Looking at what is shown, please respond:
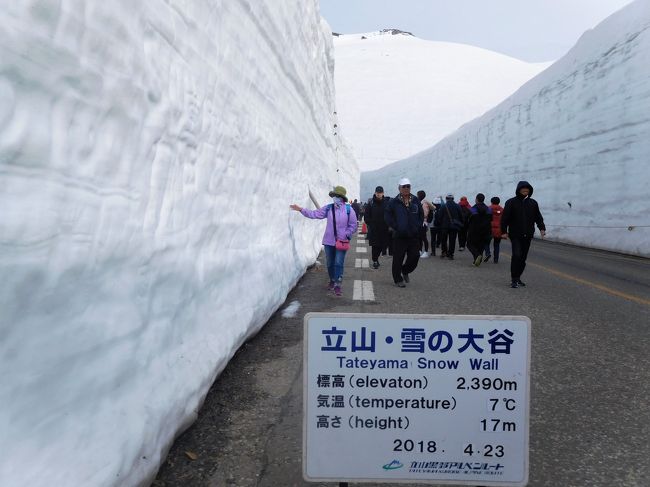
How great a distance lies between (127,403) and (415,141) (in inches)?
3026

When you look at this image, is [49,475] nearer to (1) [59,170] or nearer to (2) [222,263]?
(1) [59,170]

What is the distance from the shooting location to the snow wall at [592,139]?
15180mm

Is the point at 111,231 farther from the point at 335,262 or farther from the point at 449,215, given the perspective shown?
the point at 449,215

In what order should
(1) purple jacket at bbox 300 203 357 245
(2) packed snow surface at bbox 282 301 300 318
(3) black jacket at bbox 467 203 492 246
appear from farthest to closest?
(3) black jacket at bbox 467 203 492 246, (1) purple jacket at bbox 300 203 357 245, (2) packed snow surface at bbox 282 301 300 318

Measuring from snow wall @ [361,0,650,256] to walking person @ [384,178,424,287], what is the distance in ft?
29.0

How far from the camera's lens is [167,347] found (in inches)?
107

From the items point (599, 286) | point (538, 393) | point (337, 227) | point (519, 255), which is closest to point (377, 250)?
point (519, 255)

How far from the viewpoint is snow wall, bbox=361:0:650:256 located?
15180mm

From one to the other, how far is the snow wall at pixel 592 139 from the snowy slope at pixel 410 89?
42842 mm

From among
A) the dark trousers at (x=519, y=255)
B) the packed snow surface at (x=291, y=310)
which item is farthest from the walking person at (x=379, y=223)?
the packed snow surface at (x=291, y=310)

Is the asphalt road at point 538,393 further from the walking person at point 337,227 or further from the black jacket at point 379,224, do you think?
the black jacket at point 379,224

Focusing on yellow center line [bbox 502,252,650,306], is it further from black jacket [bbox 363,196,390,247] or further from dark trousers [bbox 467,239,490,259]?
black jacket [bbox 363,196,390,247]

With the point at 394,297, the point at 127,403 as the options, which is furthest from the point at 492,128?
the point at 127,403

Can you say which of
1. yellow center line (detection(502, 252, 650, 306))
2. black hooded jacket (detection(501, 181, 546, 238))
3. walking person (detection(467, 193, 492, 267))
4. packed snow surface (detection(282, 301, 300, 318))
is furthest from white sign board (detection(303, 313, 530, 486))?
walking person (detection(467, 193, 492, 267))
